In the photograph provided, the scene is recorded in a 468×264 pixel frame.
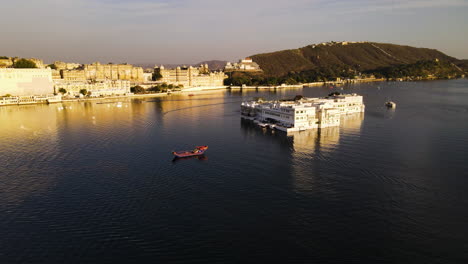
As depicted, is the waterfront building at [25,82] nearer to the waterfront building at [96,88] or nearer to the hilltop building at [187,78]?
the waterfront building at [96,88]

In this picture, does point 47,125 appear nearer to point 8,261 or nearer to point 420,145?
point 8,261

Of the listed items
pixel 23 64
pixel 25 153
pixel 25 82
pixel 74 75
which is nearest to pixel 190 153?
pixel 25 153

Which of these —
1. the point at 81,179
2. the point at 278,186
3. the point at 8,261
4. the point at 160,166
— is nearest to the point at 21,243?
the point at 8,261

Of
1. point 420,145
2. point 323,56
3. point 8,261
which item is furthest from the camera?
point 323,56

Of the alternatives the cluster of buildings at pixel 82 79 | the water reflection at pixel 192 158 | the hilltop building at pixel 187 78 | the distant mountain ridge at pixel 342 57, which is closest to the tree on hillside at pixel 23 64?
the cluster of buildings at pixel 82 79

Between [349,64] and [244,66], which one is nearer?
[244,66]

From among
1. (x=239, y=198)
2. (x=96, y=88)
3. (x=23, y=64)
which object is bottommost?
(x=239, y=198)

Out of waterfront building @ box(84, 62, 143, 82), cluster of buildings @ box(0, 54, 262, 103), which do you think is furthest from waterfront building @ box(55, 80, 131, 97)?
waterfront building @ box(84, 62, 143, 82)

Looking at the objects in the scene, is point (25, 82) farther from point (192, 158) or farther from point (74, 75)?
point (192, 158)
